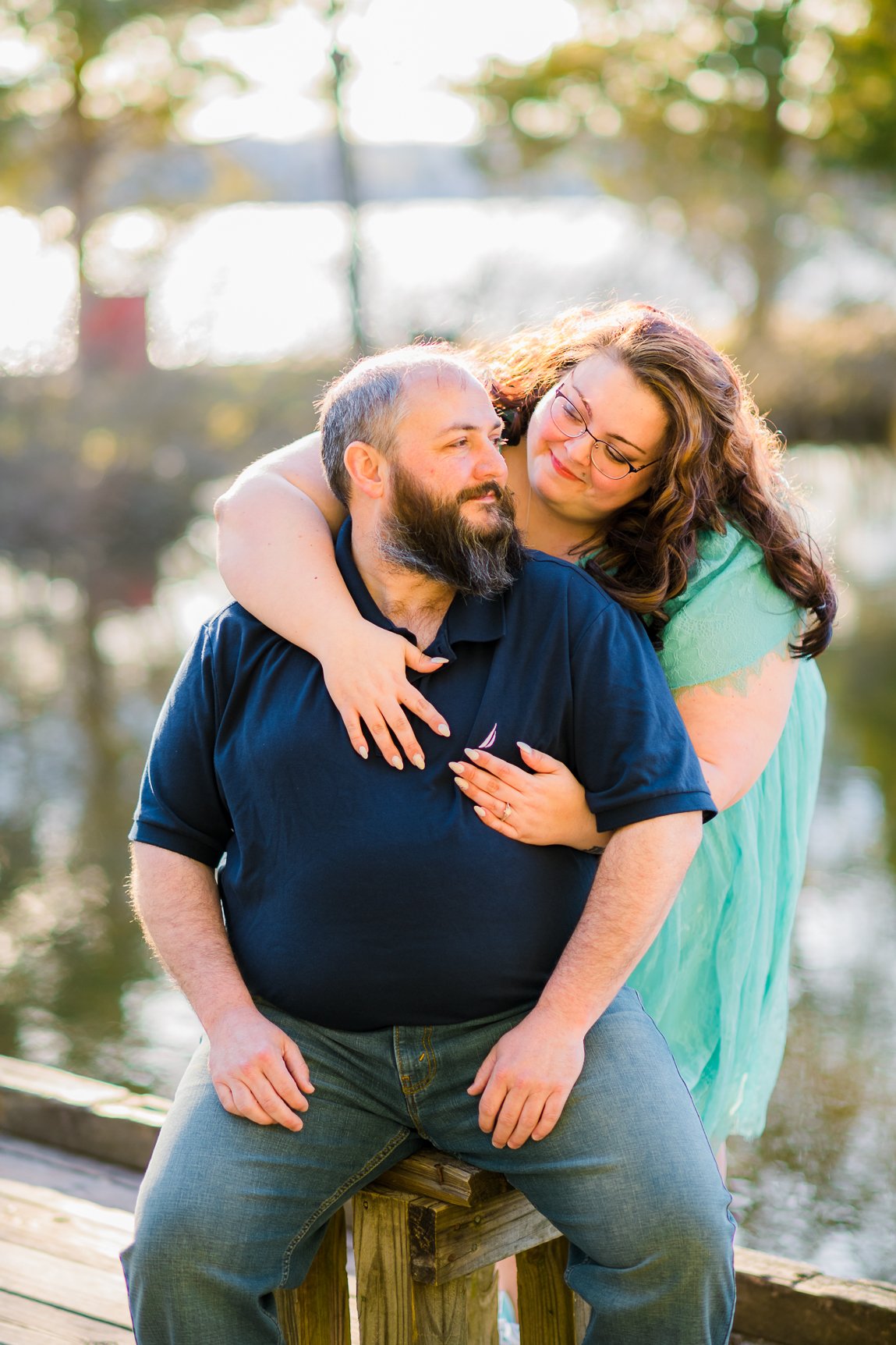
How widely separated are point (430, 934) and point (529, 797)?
0.76 ft

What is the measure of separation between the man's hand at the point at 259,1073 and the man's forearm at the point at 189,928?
0.05 m

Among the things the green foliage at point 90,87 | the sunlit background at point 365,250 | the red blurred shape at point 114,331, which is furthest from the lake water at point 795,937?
the green foliage at point 90,87

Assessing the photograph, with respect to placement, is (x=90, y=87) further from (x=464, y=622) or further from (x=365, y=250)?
(x=464, y=622)

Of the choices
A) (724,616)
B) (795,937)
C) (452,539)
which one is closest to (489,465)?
(452,539)

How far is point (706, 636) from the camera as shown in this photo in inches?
91.8

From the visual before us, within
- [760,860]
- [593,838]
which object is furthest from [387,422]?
[760,860]

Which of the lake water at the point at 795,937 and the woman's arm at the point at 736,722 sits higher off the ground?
the woman's arm at the point at 736,722

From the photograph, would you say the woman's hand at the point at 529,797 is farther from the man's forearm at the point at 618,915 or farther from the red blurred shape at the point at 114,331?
the red blurred shape at the point at 114,331

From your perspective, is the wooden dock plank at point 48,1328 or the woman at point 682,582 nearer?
the woman at point 682,582

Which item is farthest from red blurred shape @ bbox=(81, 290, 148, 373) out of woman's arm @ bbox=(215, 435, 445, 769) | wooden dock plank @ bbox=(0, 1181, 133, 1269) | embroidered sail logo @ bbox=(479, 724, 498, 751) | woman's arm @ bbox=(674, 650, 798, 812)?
embroidered sail logo @ bbox=(479, 724, 498, 751)

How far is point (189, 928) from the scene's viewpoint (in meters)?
2.21

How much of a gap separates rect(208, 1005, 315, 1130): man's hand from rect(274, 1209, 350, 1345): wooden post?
24 cm

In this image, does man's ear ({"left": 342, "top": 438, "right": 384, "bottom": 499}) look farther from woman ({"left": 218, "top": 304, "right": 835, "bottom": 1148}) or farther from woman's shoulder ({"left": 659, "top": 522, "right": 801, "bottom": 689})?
woman's shoulder ({"left": 659, "top": 522, "right": 801, "bottom": 689})

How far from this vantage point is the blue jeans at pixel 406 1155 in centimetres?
187
